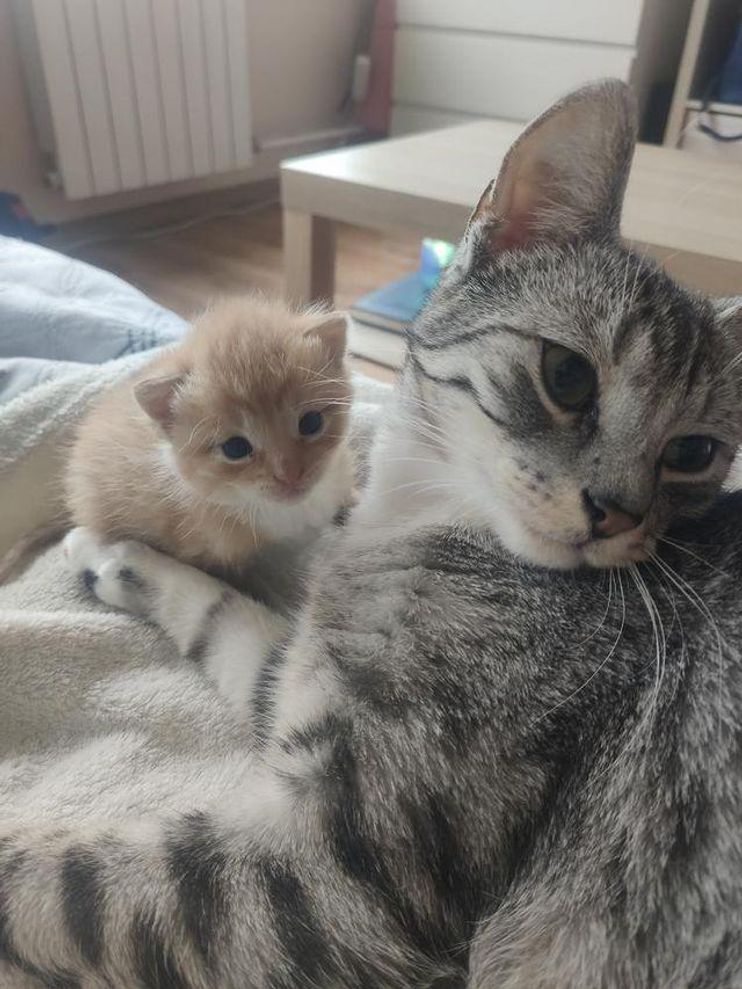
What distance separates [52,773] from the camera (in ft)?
3.21

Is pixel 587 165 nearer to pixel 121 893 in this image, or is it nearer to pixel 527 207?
pixel 527 207

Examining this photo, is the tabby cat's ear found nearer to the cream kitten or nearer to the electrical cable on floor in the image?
the cream kitten

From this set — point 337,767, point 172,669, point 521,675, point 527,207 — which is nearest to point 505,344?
point 527,207

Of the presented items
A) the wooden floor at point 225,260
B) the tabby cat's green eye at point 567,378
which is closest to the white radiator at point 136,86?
the wooden floor at point 225,260

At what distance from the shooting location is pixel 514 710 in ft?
2.62

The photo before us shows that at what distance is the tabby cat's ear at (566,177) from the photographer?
90 centimetres

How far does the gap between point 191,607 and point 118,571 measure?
117 mm

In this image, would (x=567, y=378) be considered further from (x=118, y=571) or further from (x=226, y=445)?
(x=118, y=571)

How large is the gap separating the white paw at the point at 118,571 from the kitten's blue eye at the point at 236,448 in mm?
189

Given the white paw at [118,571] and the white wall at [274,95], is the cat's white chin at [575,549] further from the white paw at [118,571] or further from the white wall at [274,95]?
the white wall at [274,95]

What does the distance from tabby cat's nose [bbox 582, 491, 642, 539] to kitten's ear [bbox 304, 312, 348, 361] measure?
1.61ft

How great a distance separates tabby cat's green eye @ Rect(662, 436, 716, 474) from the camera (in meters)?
0.90

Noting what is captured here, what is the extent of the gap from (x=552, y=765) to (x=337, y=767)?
195 millimetres

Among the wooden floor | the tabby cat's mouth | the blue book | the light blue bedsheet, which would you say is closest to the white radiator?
the wooden floor
